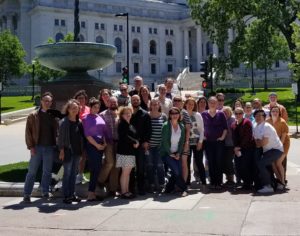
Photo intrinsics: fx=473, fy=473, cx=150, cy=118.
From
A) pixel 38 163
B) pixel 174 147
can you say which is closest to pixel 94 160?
pixel 38 163

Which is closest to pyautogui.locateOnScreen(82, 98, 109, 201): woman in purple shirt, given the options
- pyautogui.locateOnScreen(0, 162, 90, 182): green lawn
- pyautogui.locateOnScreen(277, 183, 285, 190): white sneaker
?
pyautogui.locateOnScreen(0, 162, 90, 182): green lawn

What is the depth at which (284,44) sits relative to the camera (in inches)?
2247

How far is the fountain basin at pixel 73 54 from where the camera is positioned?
12477 mm

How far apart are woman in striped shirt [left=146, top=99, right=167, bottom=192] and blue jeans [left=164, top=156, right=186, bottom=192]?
0.27 meters

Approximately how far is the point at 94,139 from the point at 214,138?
2675mm

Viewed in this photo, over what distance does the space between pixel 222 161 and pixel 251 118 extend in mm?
1240

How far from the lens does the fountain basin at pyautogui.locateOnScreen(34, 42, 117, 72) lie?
12.5 meters

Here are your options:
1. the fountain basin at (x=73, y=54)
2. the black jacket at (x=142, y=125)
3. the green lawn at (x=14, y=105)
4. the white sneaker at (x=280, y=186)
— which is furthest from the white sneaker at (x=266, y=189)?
the green lawn at (x=14, y=105)

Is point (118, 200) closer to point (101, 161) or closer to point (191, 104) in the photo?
point (101, 161)

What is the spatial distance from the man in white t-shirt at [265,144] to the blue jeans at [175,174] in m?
1.66

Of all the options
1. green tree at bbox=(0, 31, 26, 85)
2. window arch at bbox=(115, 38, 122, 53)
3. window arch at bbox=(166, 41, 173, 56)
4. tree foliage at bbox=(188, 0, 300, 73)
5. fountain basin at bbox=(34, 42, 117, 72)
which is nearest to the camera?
fountain basin at bbox=(34, 42, 117, 72)

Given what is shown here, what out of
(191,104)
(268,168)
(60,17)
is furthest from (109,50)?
(60,17)

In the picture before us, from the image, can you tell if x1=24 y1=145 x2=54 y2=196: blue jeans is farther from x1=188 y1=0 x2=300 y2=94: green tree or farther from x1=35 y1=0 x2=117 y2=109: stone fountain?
x1=188 y1=0 x2=300 y2=94: green tree

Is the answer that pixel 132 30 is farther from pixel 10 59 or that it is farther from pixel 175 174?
pixel 175 174
